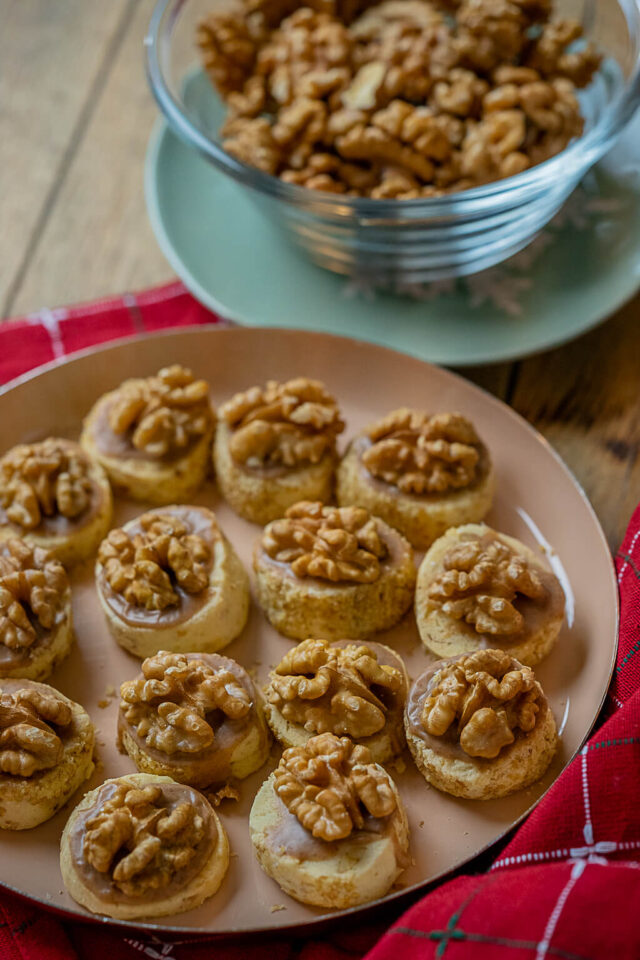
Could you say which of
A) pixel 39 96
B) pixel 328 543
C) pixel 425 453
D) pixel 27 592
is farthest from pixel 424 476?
pixel 39 96

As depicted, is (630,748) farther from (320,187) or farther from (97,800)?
(320,187)

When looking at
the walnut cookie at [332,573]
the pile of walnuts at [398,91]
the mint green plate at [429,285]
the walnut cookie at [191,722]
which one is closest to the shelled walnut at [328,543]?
the walnut cookie at [332,573]

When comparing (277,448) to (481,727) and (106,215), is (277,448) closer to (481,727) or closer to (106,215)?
(481,727)

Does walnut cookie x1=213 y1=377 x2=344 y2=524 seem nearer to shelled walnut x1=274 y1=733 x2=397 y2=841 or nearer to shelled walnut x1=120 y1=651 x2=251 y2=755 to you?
shelled walnut x1=120 y1=651 x2=251 y2=755

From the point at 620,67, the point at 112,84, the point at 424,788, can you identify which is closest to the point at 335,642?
the point at 424,788

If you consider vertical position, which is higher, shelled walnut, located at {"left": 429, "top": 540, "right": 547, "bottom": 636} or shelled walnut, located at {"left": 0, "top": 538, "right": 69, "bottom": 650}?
shelled walnut, located at {"left": 429, "top": 540, "right": 547, "bottom": 636}

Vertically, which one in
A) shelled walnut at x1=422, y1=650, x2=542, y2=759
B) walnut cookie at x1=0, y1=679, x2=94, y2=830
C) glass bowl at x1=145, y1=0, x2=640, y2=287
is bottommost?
walnut cookie at x1=0, y1=679, x2=94, y2=830

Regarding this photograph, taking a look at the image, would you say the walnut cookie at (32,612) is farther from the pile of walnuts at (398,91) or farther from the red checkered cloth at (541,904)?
the pile of walnuts at (398,91)

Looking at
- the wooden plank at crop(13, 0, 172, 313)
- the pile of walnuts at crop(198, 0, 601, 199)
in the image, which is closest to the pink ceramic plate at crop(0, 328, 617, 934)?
the pile of walnuts at crop(198, 0, 601, 199)
